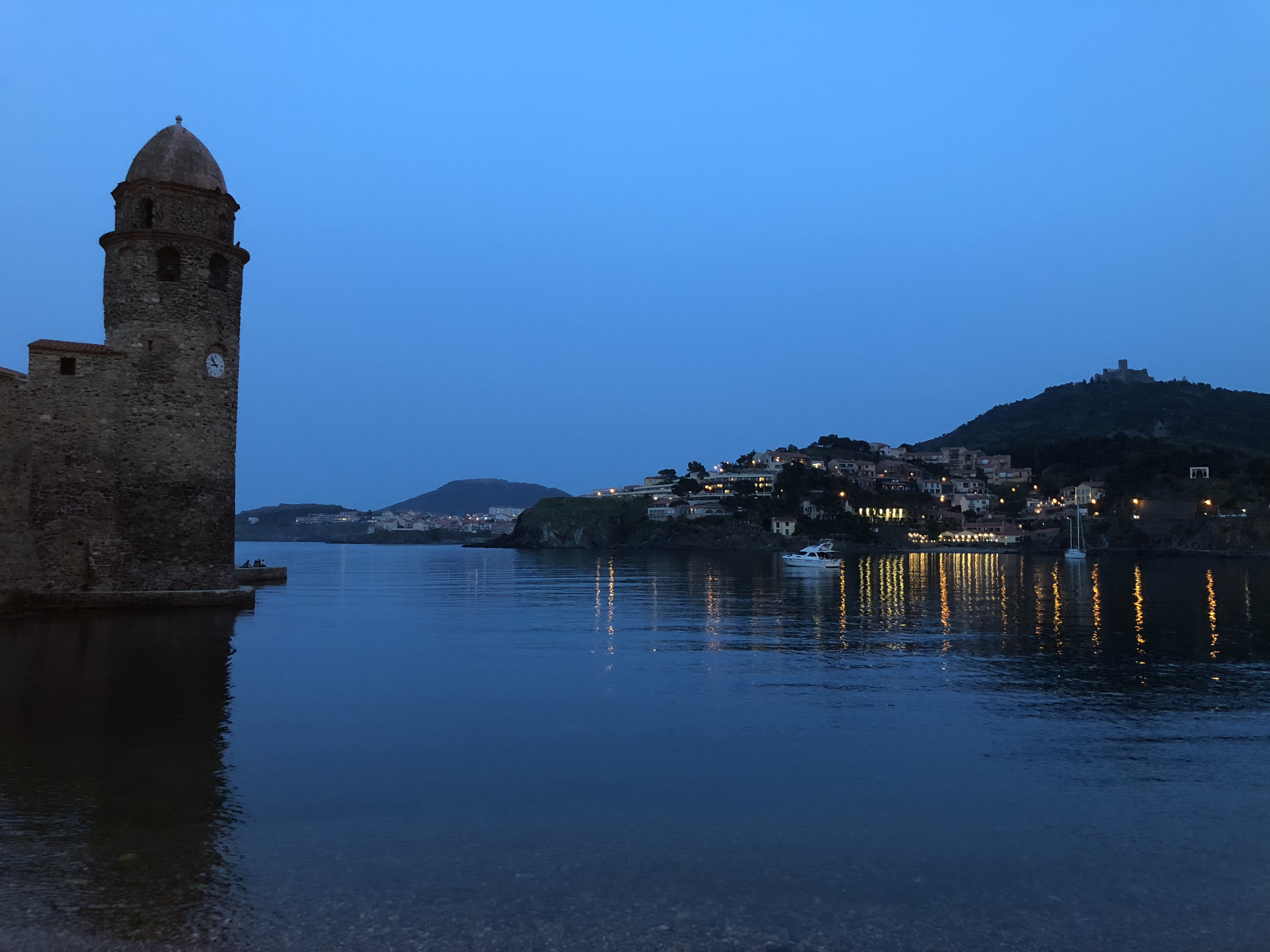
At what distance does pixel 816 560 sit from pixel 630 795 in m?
62.2

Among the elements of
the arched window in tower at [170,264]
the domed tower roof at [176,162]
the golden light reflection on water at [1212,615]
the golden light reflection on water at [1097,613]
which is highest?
the domed tower roof at [176,162]

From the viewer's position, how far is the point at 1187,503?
11956 centimetres

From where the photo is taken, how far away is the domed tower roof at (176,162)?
2575 centimetres

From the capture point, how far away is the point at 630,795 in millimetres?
8266

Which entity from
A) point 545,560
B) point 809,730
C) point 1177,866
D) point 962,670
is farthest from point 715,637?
point 545,560

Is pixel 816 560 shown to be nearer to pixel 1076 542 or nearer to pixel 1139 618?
pixel 1139 618

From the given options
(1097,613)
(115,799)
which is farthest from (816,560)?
(115,799)

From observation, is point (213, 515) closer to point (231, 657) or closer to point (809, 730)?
point (231, 657)

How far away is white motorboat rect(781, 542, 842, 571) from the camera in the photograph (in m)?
67.8

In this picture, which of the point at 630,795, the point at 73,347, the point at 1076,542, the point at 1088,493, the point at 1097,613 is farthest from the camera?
the point at 1088,493

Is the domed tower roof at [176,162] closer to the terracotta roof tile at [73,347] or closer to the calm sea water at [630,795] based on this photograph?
the terracotta roof tile at [73,347]

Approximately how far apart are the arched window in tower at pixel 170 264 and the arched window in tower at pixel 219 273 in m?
0.89

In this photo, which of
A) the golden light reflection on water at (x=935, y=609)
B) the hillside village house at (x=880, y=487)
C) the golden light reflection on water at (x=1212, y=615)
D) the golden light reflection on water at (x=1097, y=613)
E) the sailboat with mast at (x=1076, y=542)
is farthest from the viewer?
the hillside village house at (x=880, y=487)

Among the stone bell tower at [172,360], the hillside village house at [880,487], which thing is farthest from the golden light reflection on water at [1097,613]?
the hillside village house at [880,487]
